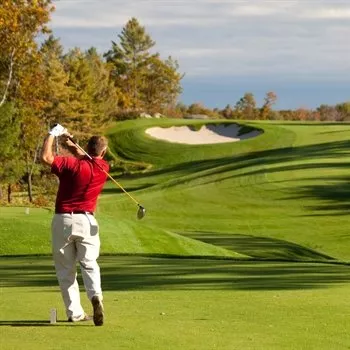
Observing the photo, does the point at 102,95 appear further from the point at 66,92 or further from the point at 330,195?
the point at 330,195

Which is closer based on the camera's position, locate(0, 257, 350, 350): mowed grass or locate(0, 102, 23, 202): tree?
locate(0, 257, 350, 350): mowed grass

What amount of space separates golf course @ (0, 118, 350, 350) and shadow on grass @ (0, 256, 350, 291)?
1.2 inches

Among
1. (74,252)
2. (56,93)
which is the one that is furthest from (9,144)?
(74,252)

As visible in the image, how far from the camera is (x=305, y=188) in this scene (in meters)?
46.8

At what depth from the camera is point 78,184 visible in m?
9.99

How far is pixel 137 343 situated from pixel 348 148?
50938 mm

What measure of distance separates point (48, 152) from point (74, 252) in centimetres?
113

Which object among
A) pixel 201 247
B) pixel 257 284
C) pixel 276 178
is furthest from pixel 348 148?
pixel 257 284

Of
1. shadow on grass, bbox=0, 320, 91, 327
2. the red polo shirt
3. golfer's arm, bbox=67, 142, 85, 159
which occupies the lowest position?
shadow on grass, bbox=0, 320, 91, 327

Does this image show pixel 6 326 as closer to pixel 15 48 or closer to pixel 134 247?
pixel 134 247

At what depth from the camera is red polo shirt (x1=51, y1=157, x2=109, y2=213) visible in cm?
992

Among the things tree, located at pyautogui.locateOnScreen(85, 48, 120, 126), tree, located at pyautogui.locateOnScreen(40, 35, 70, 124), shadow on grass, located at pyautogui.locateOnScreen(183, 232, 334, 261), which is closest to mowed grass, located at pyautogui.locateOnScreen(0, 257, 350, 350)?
shadow on grass, located at pyautogui.locateOnScreen(183, 232, 334, 261)

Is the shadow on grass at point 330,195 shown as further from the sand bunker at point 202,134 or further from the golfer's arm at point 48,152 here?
the golfer's arm at point 48,152

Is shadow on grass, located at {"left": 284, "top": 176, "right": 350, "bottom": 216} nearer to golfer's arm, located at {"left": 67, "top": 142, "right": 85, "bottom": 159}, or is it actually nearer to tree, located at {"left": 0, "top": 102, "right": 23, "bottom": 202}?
tree, located at {"left": 0, "top": 102, "right": 23, "bottom": 202}
